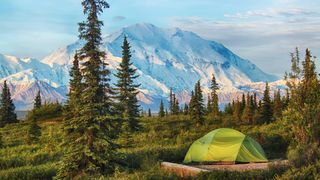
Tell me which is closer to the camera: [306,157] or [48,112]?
[306,157]

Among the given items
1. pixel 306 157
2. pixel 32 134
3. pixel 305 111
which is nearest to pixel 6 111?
pixel 32 134

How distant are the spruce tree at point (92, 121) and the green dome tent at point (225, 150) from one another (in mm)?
6344

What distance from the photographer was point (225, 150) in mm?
28438

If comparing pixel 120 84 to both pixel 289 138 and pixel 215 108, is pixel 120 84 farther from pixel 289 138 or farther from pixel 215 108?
pixel 215 108

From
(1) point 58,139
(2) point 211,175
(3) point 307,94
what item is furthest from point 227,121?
(2) point 211,175

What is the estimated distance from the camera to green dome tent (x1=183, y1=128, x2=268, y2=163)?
28125 mm

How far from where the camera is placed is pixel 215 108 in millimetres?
77812

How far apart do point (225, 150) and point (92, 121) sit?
8.85m

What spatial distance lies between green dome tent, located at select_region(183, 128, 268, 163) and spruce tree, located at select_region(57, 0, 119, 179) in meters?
6.34

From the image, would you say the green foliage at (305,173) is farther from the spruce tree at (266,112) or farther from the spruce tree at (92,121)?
the spruce tree at (266,112)

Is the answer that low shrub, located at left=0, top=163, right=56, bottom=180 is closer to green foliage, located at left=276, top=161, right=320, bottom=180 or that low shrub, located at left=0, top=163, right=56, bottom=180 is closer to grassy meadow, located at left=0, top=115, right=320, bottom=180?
grassy meadow, located at left=0, top=115, right=320, bottom=180

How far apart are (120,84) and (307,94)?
83.3 feet

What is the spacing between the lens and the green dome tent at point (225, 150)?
92.3ft

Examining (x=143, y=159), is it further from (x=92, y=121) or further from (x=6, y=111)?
(x=6, y=111)
